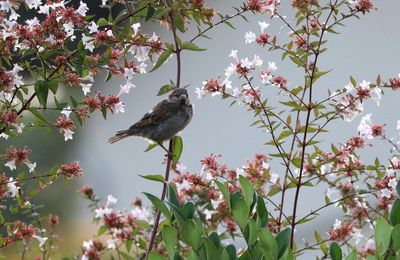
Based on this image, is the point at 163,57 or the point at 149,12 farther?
the point at 163,57

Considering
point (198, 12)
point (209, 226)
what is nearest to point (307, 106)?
point (198, 12)

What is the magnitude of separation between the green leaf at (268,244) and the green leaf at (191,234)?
0.11 meters

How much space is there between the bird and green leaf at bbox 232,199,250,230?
197 cm

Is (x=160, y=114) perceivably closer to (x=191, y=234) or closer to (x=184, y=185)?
(x=184, y=185)

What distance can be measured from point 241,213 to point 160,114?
85.6 inches

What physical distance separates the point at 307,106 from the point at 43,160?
220 inches

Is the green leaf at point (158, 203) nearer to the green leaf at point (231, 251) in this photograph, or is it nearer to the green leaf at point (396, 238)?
the green leaf at point (231, 251)

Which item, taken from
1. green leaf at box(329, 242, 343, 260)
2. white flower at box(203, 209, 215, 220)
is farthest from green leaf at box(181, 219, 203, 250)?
white flower at box(203, 209, 215, 220)

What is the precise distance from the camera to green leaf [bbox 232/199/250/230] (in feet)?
4.52

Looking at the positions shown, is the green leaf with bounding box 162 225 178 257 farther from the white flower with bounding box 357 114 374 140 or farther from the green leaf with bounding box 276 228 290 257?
the white flower with bounding box 357 114 374 140

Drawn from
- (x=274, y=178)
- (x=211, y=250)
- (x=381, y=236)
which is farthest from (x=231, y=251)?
(x=274, y=178)

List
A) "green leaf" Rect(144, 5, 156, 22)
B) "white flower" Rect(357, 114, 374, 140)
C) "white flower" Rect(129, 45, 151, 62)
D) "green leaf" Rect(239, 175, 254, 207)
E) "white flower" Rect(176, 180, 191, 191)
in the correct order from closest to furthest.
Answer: "green leaf" Rect(239, 175, 254, 207)
"green leaf" Rect(144, 5, 156, 22)
"white flower" Rect(129, 45, 151, 62)
"white flower" Rect(357, 114, 374, 140)
"white flower" Rect(176, 180, 191, 191)

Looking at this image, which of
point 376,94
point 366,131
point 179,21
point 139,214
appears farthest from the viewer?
point 139,214

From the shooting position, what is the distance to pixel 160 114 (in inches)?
139
